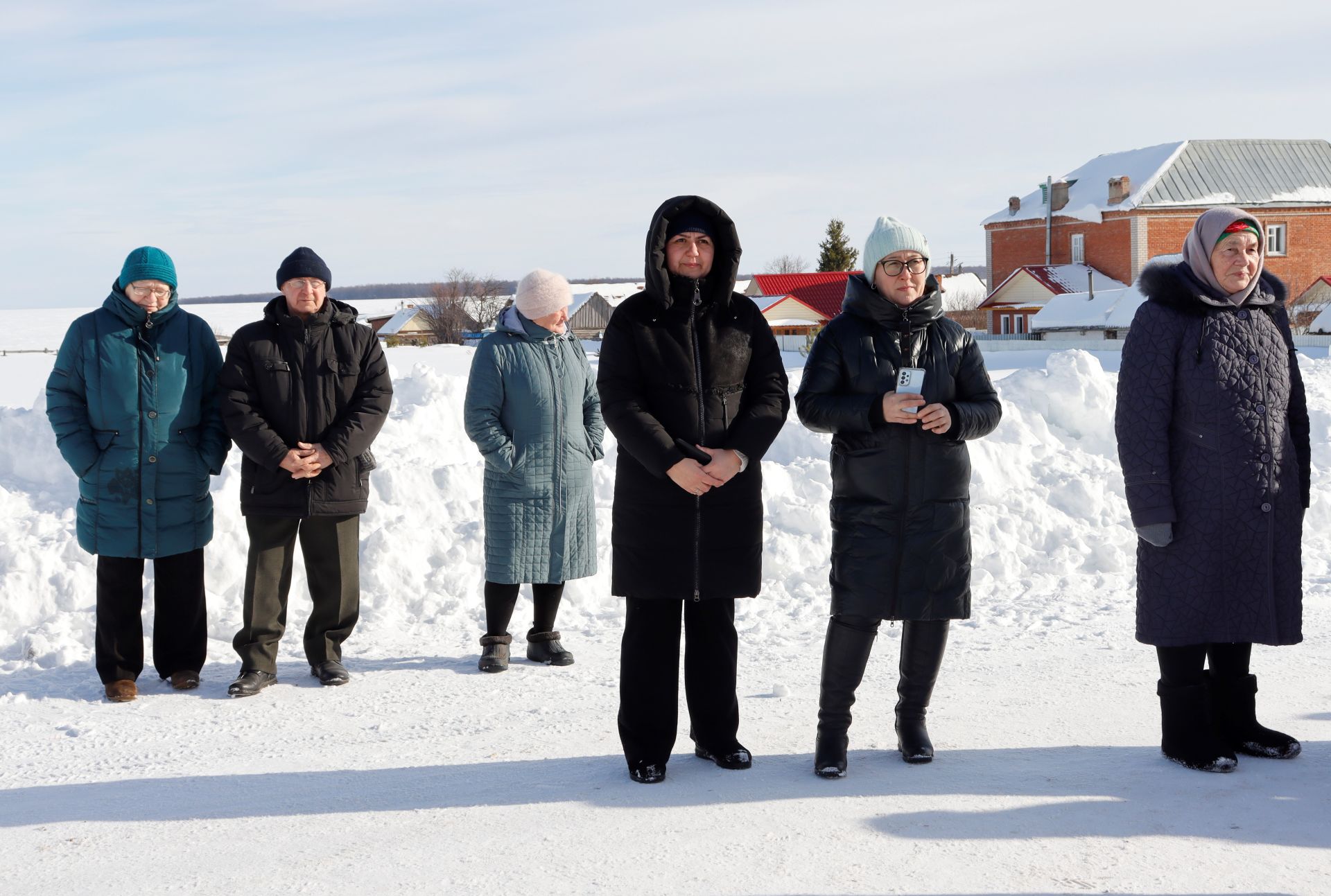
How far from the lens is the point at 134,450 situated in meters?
5.35

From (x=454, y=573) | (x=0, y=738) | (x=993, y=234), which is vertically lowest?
(x=0, y=738)

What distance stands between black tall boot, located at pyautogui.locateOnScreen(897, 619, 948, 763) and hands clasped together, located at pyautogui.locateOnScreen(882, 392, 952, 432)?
26.8 inches

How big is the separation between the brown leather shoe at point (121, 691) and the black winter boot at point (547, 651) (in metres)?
1.72

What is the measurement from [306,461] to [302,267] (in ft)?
2.84

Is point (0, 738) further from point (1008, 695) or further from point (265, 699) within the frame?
point (1008, 695)

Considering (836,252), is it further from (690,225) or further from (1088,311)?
(690,225)

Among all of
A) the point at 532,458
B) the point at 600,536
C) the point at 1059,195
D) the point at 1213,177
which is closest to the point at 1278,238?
the point at 1213,177

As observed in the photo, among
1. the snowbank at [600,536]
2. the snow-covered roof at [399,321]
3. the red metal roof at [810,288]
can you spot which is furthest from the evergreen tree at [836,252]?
the snowbank at [600,536]

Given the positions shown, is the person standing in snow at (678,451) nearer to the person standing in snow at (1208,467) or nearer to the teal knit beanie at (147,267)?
the person standing in snow at (1208,467)

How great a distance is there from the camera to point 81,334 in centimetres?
532

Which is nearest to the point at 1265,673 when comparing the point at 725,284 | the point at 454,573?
the point at 725,284

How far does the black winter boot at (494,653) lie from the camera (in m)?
5.56

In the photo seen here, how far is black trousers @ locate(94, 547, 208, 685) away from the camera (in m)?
5.31

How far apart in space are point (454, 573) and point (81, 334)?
2358 mm
